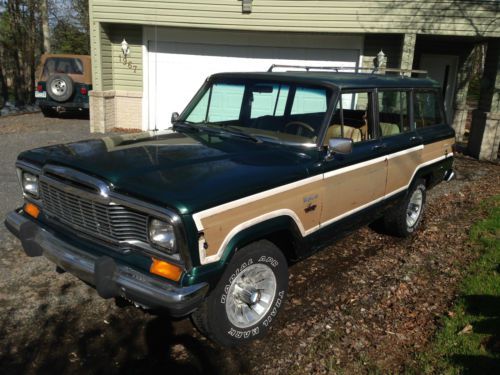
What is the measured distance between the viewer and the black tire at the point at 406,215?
5105 mm

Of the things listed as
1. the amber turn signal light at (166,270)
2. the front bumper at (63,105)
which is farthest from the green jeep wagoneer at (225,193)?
the front bumper at (63,105)

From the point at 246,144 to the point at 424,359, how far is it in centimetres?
207

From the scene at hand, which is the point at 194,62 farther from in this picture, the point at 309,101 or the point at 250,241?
the point at 250,241

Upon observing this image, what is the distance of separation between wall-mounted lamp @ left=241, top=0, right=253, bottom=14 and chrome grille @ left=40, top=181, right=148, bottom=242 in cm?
822

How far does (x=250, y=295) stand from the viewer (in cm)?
316

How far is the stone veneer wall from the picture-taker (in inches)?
450

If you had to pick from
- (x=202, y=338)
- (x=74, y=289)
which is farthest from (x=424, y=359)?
(x=74, y=289)

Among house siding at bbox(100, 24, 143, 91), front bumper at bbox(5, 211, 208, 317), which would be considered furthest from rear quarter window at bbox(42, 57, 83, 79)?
front bumper at bbox(5, 211, 208, 317)

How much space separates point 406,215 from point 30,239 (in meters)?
3.99

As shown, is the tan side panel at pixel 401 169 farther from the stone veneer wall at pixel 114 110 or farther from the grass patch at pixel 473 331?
the stone veneer wall at pixel 114 110

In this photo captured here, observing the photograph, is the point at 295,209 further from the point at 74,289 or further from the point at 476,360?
the point at 74,289

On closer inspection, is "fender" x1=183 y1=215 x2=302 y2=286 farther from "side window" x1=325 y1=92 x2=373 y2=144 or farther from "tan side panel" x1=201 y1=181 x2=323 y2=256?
"side window" x1=325 y1=92 x2=373 y2=144

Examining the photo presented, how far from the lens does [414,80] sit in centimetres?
499

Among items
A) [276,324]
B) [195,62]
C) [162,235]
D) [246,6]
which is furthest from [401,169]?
[195,62]
